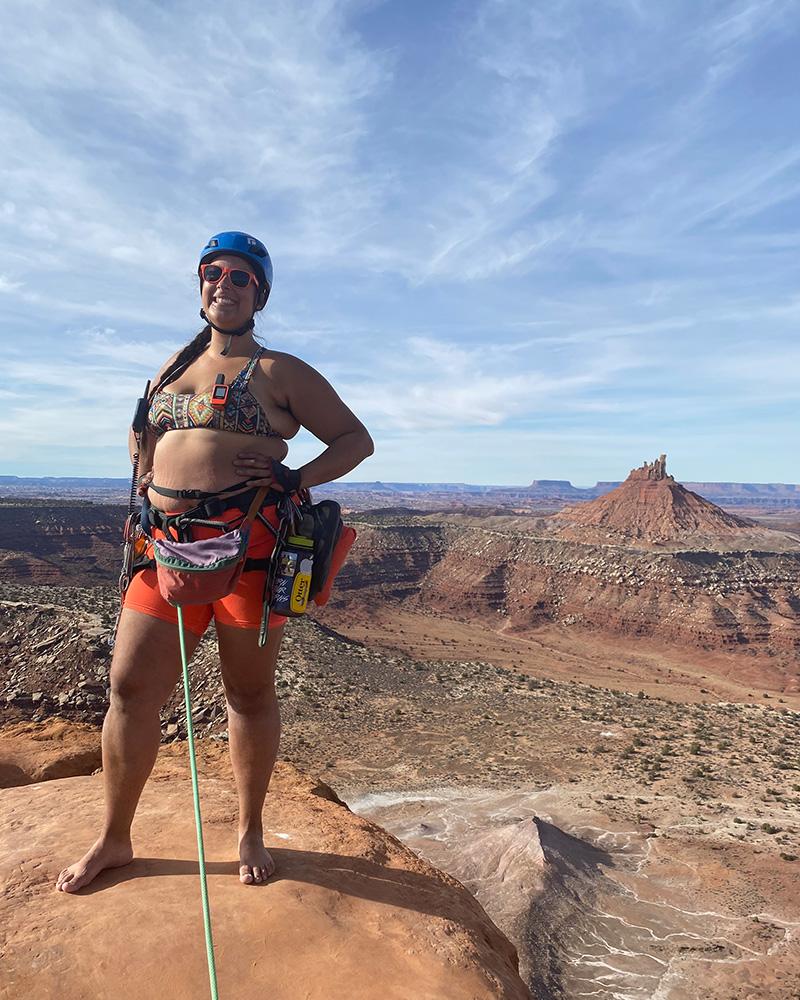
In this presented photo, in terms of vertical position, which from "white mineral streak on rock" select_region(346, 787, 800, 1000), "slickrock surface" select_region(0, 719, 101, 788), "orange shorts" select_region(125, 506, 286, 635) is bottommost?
"white mineral streak on rock" select_region(346, 787, 800, 1000)

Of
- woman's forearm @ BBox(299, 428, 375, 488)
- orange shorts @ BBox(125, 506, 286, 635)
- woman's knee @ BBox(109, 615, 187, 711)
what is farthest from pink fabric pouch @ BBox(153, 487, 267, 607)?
woman's forearm @ BBox(299, 428, 375, 488)

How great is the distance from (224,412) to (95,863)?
8.23 feet

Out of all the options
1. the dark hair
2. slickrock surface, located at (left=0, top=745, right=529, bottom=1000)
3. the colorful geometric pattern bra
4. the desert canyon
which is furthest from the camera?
the dark hair

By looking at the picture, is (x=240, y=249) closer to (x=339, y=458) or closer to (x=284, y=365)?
(x=284, y=365)

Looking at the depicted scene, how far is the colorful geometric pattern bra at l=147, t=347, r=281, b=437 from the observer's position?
127 inches

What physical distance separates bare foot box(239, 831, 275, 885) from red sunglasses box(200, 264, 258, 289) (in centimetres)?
321

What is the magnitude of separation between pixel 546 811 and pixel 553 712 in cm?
827

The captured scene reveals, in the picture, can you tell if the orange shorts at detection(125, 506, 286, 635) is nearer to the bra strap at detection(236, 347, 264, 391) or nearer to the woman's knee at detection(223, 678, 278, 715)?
the woman's knee at detection(223, 678, 278, 715)

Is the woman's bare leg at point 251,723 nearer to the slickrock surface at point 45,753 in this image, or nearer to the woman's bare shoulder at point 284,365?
the woman's bare shoulder at point 284,365

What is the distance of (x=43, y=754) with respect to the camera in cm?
607

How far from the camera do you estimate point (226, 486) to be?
3160 millimetres

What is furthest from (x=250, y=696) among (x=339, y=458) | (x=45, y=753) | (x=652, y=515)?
(x=652, y=515)

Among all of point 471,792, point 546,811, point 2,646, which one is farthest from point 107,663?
point 546,811

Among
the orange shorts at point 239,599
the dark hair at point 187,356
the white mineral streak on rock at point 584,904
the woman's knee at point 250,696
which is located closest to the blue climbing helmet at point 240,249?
the dark hair at point 187,356
